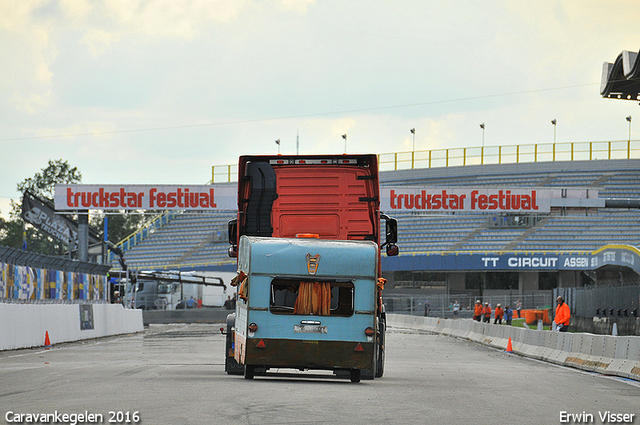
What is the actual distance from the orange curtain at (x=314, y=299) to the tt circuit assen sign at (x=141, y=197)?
3366cm

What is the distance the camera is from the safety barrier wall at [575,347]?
18.5 meters

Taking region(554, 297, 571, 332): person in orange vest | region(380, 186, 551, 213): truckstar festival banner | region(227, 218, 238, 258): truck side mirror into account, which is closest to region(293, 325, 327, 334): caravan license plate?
region(227, 218, 238, 258): truck side mirror

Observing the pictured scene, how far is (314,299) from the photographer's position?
1418cm

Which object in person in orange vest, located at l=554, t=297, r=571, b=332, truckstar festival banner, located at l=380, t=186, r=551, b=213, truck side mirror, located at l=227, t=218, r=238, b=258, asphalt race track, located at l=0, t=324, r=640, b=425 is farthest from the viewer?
truckstar festival banner, located at l=380, t=186, r=551, b=213

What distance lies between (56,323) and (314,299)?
54.1ft

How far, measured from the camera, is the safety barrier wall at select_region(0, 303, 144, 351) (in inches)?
961

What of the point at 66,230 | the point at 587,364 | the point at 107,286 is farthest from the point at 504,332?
the point at 66,230

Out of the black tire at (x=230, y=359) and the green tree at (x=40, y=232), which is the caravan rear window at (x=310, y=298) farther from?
the green tree at (x=40, y=232)

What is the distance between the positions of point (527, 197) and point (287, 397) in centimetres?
3968

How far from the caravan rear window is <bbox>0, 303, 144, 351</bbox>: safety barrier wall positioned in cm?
1191

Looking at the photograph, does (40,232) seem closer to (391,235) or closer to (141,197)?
(141,197)

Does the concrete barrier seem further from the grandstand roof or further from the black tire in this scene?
the black tire

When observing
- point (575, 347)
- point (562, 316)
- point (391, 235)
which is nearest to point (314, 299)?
point (391, 235)

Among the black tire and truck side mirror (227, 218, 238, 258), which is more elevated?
truck side mirror (227, 218, 238, 258)
